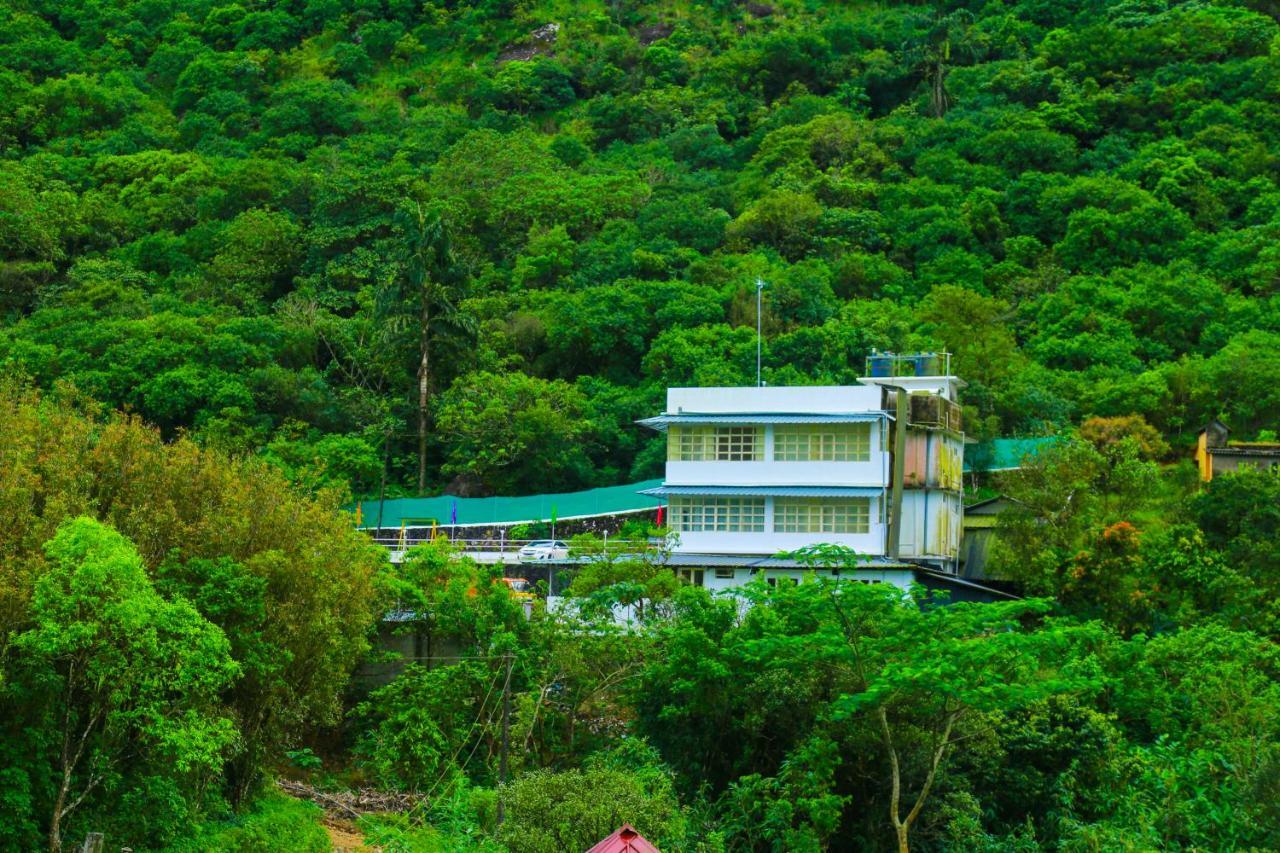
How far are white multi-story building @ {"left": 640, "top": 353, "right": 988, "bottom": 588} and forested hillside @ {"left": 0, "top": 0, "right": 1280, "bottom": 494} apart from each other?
864cm

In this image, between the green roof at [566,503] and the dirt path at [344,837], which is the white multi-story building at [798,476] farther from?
the dirt path at [344,837]

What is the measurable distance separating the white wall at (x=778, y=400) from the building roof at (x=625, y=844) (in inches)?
673

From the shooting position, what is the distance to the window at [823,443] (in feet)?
117

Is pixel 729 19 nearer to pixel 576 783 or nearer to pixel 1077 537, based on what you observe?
pixel 1077 537

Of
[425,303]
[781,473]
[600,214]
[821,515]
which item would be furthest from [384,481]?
[600,214]

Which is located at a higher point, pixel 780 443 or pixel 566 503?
pixel 780 443

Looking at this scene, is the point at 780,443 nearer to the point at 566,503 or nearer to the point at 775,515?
the point at 775,515

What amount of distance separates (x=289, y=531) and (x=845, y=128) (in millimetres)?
51096

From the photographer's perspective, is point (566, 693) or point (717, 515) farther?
point (717, 515)

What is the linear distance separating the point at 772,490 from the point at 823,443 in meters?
1.64

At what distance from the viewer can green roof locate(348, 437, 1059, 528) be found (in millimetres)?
43000

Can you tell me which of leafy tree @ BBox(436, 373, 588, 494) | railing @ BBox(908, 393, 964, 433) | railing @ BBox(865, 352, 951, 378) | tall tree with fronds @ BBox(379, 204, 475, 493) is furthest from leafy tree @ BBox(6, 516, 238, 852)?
tall tree with fronds @ BBox(379, 204, 475, 493)

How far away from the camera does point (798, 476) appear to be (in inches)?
1407

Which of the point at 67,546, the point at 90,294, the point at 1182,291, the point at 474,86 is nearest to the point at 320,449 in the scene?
the point at 90,294
